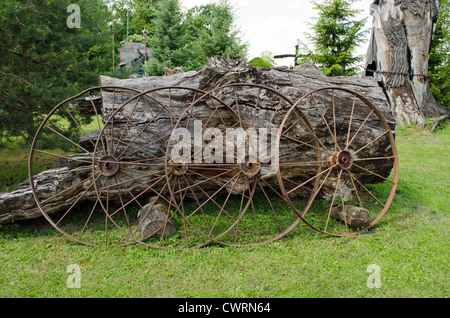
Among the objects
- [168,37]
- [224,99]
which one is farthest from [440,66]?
[224,99]

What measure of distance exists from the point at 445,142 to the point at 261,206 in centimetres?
702

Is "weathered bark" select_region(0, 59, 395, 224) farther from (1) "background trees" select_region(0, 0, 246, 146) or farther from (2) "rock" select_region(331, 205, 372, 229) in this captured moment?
(1) "background trees" select_region(0, 0, 246, 146)

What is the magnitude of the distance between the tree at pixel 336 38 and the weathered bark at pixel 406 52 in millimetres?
1827

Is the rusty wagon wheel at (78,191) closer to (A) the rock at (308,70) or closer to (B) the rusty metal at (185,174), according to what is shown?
(B) the rusty metal at (185,174)

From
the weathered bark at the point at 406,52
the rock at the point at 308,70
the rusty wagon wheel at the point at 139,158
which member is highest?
the weathered bark at the point at 406,52

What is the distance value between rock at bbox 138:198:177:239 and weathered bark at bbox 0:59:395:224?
1.95ft

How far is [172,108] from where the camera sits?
176 inches

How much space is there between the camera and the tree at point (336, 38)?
12.3 meters

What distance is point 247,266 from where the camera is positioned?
3.30 m

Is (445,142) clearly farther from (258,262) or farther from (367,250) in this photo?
(258,262)

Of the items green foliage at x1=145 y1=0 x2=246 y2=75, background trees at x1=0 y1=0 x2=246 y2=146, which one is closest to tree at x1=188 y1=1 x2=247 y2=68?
green foliage at x1=145 y1=0 x2=246 y2=75

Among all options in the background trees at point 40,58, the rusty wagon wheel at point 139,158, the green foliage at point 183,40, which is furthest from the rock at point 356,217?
the green foliage at point 183,40

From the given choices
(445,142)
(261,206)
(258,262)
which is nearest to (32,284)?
(258,262)

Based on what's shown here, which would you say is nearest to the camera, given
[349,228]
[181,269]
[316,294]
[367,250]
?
[316,294]
